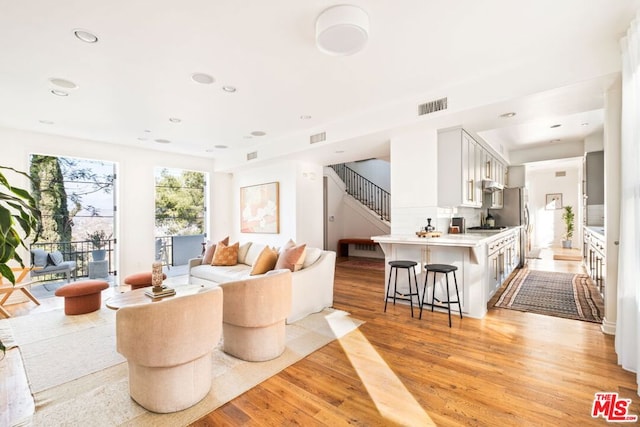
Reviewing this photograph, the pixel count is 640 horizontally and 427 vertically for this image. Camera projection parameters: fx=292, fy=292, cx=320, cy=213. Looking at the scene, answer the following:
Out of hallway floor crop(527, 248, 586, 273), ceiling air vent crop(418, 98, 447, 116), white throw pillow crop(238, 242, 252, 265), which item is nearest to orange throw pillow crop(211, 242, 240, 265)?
white throw pillow crop(238, 242, 252, 265)

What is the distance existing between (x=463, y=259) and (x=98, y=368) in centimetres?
401

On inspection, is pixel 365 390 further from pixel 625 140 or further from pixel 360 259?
pixel 360 259

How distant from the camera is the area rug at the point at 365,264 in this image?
7116mm

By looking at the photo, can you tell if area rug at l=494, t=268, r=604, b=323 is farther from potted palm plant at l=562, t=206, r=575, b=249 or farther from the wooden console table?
potted palm plant at l=562, t=206, r=575, b=249

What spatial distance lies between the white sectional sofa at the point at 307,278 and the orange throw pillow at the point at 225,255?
0.10 m

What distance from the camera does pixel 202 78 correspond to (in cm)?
329

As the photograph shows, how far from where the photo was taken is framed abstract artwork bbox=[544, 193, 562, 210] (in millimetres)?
10383

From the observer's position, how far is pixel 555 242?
1045 centimetres

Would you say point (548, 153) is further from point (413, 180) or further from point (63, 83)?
point (63, 83)

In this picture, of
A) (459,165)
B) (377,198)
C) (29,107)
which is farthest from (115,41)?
(377,198)

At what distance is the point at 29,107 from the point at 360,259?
288 inches

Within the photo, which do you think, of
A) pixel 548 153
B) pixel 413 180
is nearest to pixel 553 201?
pixel 548 153

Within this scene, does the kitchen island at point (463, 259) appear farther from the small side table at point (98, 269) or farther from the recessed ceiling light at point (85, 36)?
the small side table at point (98, 269)

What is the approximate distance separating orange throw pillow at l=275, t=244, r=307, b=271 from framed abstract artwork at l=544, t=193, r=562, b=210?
10.9 m
